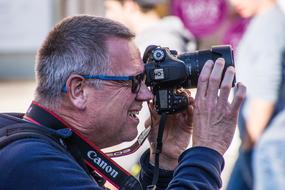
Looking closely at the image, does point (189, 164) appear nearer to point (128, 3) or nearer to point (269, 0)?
point (128, 3)

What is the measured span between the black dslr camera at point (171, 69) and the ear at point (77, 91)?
23 cm

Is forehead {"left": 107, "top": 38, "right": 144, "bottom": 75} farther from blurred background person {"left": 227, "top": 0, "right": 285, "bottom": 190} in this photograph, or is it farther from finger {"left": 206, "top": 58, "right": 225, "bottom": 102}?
blurred background person {"left": 227, "top": 0, "right": 285, "bottom": 190}

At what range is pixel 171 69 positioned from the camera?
2.63 metres

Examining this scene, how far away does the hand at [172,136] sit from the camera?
2840mm

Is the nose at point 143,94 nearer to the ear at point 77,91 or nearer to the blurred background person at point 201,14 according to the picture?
the ear at point 77,91

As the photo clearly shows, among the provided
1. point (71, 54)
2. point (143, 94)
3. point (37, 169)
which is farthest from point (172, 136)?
point (37, 169)

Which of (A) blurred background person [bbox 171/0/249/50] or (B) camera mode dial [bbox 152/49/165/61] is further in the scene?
(A) blurred background person [bbox 171/0/249/50]

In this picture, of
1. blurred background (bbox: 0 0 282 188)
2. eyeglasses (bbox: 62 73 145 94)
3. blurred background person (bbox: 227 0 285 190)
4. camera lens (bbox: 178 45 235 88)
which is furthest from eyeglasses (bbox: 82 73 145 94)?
blurred background person (bbox: 227 0 285 190)

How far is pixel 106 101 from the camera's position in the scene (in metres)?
2.54

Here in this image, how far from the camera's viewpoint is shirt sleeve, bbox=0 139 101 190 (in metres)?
2.24

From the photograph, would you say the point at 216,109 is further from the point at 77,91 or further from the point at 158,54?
the point at 77,91

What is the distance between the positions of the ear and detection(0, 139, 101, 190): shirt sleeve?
0.75 ft

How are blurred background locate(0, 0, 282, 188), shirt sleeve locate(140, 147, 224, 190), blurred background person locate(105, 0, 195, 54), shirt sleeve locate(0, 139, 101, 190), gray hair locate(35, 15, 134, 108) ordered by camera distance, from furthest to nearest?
blurred background locate(0, 0, 282, 188) < blurred background person locate(105, 0, 195, 54) < gray hair locate(35, 15, 134, 108) < shirt sleeve locate(140, 147, 224, 190) < shirt sleeve locate(0, 139, 101, 190)

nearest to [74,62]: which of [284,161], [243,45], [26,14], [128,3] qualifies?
[284,161]
